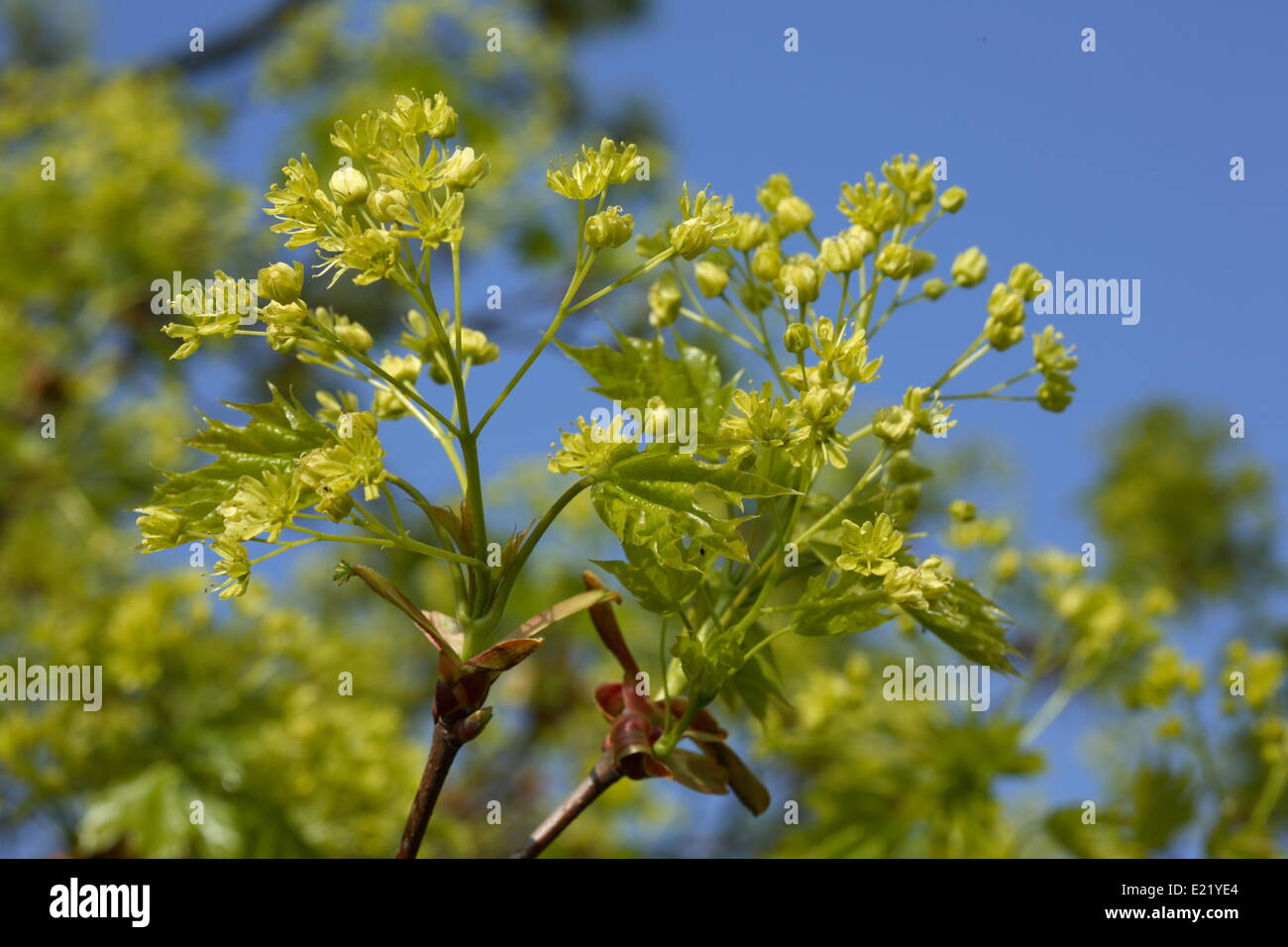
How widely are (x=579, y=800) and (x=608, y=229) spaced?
60 cm

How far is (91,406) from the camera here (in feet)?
15.1

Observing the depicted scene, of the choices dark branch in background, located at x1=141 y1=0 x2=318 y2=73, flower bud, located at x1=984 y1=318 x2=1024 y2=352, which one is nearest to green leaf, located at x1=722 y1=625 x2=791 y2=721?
flower bud, located at x1=984 y1=318 x2=1024 y2=352

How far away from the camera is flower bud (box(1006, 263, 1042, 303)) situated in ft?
4.81

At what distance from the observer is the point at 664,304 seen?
153cm

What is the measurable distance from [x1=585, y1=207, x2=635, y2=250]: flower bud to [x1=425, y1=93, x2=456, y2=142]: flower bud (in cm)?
18

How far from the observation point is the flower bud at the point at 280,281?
1176 millimetres

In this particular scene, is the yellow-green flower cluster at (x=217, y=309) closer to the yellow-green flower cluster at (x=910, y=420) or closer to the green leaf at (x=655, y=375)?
the green leaf at (x=655, y=375)

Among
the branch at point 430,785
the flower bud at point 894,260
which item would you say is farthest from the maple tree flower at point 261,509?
the flower bud at point 894,260

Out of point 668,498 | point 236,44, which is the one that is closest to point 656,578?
point 668,498

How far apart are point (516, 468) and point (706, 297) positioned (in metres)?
3.39

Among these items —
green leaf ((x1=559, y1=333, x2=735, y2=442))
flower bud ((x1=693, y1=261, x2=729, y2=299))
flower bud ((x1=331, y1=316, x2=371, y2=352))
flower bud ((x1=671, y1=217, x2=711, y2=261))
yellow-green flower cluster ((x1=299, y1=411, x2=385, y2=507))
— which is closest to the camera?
yellow-green flower cluster ((x1=299, y1=411, x2=385, y2=507))

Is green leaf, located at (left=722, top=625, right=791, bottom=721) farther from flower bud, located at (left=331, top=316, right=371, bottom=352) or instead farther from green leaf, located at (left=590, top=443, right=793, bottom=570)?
flower bud, located at (left=331, top=316, right=371, bottom=352)
